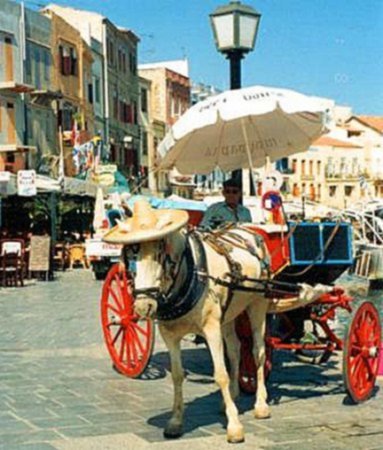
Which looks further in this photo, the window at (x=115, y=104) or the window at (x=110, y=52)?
the window at (x=115, y=104)

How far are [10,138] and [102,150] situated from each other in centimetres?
1092

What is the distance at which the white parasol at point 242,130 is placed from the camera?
27.8 ft

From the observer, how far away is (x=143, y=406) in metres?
7.77

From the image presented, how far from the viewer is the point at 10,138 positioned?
131 ft

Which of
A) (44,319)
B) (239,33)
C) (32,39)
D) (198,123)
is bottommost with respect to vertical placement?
(44,319)

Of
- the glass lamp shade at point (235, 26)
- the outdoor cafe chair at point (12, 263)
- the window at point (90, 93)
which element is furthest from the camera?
the window at point (90, 93)

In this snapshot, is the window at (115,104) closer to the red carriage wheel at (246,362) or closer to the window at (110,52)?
the window at (110,52)

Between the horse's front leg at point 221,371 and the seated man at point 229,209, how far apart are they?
2.43 m

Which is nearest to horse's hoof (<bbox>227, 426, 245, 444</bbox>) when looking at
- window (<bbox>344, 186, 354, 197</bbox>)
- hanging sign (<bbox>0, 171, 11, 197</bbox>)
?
hanging sign (<bbox>0, 171, 11, 197</bbox>)

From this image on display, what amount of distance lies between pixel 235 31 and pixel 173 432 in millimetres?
5414

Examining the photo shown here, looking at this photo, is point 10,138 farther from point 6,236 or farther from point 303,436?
point 303,436

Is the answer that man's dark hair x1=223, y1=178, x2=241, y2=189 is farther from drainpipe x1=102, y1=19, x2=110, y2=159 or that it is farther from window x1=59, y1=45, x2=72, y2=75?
drainpipe x1=102, y1=19, x2=110, y2=159

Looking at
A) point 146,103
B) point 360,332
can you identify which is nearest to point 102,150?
point 146,103

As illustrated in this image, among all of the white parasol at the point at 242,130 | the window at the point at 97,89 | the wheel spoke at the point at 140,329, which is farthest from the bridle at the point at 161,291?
the window at the point at 97,89
